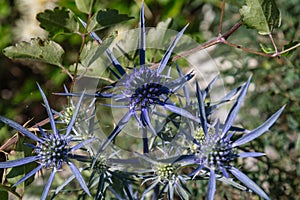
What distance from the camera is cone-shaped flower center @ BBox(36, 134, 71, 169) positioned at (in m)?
0.71

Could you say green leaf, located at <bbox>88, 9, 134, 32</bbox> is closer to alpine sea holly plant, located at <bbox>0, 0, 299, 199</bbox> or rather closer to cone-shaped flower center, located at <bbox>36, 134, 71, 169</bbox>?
alpine sea holly plant, located at <bbox>0, 0, 299, 199</bbox>

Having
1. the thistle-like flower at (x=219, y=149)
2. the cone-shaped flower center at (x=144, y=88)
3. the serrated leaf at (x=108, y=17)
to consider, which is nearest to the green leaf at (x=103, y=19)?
the serrated leaf at (x=108, y=17)

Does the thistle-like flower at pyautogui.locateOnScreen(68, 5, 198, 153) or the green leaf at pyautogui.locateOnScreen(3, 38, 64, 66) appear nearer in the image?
the thistle-like flower at pyautogui.locateOnScreen(68, 5, 198, 153)

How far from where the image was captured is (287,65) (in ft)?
4.69

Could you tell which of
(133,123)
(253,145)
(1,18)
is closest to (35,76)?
(1,18)

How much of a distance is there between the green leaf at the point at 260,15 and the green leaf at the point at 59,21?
0.31 metres

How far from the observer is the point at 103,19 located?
0.76 m

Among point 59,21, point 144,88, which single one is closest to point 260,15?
point 144,88

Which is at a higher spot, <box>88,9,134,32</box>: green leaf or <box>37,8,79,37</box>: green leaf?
<box>37,8,79,37</box>: green leaf

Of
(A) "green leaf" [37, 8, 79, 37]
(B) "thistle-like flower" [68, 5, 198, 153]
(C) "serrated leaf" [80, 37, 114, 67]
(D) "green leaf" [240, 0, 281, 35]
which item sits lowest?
(B) "thistle-like flower" [68, 5, 198, 153]

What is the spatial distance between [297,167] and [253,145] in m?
0.25

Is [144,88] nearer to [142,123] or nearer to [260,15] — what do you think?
[142,123]

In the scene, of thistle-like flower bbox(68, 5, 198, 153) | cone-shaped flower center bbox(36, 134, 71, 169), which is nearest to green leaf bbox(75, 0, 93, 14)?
thistle-like flower bbox(68, 5, 198, 153)

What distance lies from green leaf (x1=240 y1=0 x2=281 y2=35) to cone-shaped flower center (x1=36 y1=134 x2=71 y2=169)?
35 centimetres
